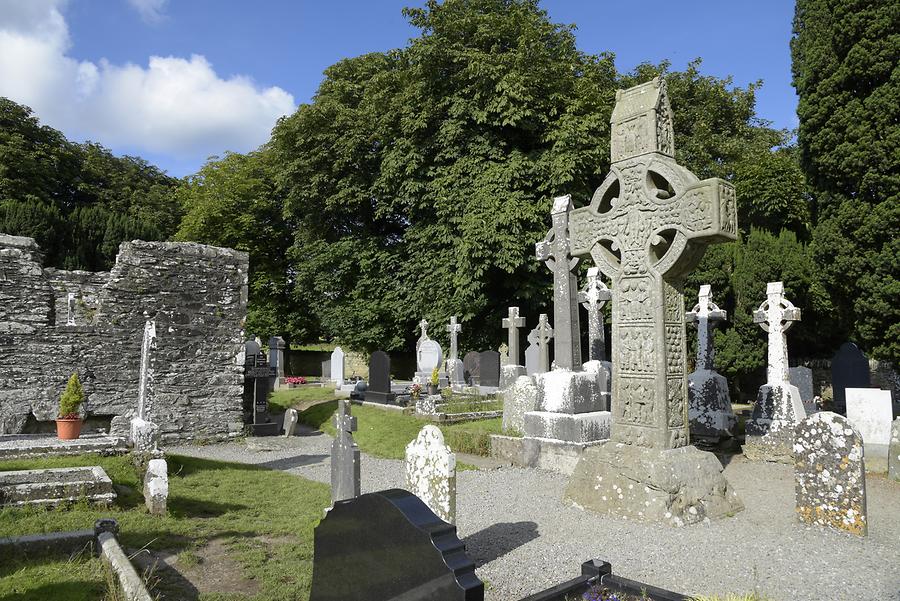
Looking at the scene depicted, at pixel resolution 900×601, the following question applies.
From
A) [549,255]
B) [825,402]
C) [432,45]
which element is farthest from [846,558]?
[432,45]

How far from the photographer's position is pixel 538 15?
21859mm

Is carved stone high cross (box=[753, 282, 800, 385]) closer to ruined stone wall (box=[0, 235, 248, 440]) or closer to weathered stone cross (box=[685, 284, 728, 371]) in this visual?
weathered stone cross (box=[685, 284, 728, 371])

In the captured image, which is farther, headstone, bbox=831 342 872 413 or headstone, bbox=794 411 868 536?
headstone, bbox=831 342 872 413

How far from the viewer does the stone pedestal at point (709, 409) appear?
9398 mm

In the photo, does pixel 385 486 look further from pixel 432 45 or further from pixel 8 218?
pixel 8 218

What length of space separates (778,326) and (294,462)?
840 centimetres

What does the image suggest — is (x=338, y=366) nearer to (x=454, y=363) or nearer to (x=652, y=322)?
(x=454, y=363)

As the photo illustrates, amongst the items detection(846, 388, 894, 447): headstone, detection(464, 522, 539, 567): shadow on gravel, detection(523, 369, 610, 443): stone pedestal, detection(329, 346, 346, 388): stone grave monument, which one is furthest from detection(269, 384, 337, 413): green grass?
detection(846, 388, 894, 447): headstone

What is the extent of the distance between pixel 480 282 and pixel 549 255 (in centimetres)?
946

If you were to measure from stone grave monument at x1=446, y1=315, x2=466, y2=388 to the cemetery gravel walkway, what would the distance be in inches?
427

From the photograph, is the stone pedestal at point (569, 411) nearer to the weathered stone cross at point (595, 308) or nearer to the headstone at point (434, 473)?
the headstone at point (434, 473)

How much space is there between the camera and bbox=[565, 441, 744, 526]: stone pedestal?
5066 mm

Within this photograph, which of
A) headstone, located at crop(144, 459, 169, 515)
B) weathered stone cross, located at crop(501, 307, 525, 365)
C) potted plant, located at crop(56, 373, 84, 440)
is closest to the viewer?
headstone, located at crop(144, 459, 169, 515)

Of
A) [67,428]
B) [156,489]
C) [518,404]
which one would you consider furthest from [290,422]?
[156,489]
